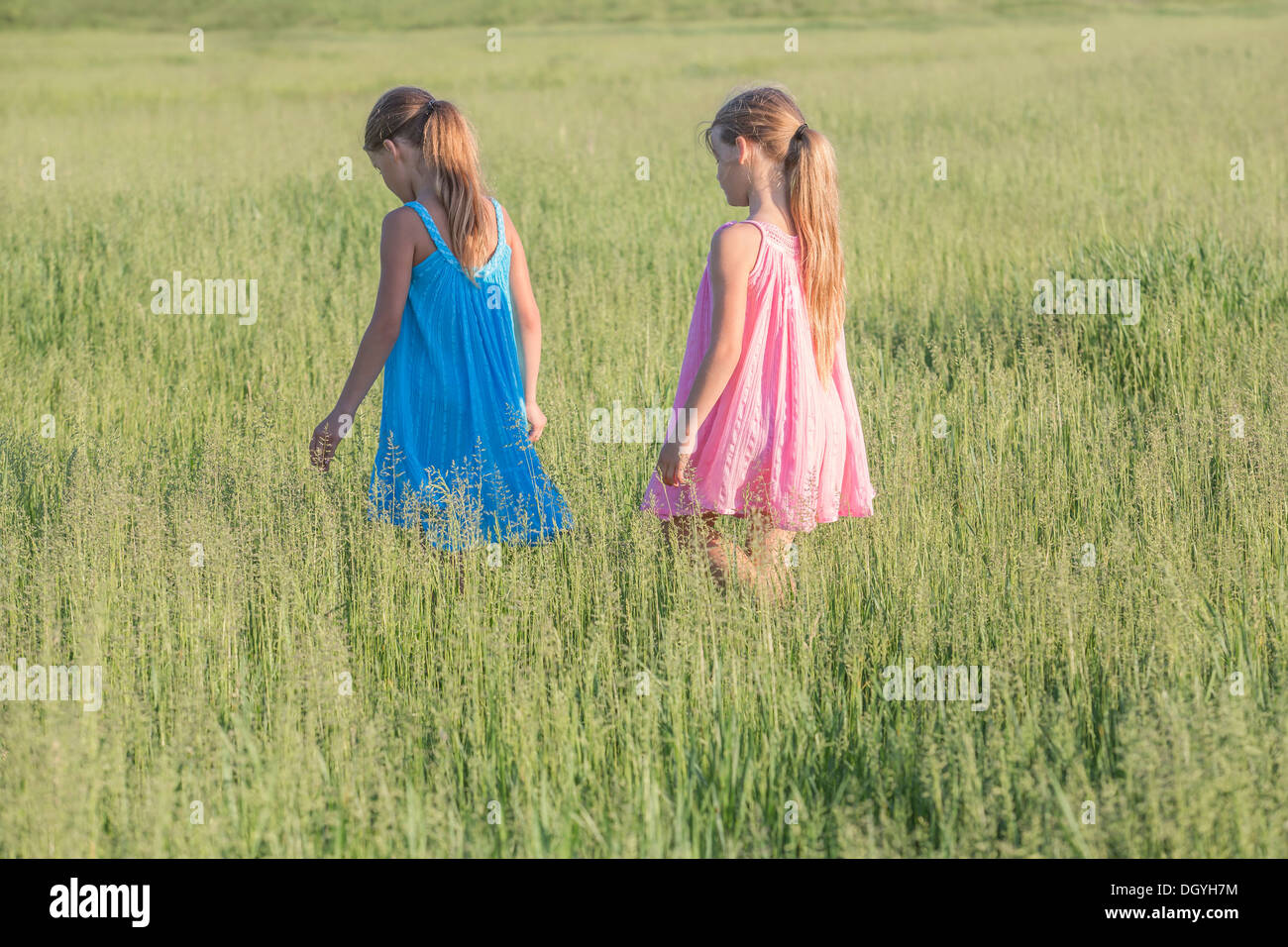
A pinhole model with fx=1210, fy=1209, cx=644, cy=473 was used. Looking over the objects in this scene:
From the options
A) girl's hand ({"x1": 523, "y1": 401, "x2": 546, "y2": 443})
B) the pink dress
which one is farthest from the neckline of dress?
girl's hand ({"x1": 523, "y1": 401, "x2": 546, "y2": 443})

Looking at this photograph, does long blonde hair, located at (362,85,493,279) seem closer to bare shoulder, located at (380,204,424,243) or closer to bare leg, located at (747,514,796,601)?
bare shoulder, located at (380,204,424,243)

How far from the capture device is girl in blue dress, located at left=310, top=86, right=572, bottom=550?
11.5 feet

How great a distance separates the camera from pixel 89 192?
351 inches

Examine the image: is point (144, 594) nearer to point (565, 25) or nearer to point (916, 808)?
point (916, 808)

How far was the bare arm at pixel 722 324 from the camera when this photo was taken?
3.26m

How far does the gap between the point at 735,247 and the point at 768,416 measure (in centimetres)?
48

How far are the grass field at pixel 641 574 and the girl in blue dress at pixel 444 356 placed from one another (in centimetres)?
20

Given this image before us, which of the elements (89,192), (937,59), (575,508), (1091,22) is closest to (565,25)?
(1091,22)

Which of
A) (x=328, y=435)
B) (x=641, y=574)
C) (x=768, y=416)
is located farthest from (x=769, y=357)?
(x=328, y=435)

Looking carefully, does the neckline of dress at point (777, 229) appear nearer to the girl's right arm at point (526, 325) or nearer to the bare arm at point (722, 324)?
the bare arm at point (722, 324)

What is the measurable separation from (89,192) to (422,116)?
6.50 meters

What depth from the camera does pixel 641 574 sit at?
3506 mm

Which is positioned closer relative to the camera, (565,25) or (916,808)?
(916,808)
